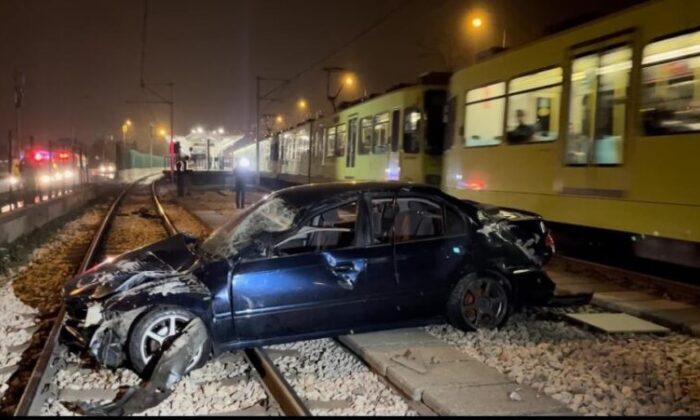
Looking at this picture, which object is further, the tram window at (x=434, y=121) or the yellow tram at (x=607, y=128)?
the tram window at (x=434, y=121)

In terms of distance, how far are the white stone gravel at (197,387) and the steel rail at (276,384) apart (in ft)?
0.25

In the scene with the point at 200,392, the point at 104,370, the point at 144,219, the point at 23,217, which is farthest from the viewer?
the point at 144,219

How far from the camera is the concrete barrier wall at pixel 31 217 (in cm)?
1320

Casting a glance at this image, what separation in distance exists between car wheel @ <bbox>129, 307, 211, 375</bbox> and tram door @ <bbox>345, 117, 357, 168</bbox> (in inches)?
640

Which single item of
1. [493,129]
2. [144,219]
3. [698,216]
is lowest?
[144,219]

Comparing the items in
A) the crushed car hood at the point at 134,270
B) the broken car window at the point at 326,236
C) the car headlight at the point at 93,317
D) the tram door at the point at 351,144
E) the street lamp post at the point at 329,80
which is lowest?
the car headlight at the point at 93,317

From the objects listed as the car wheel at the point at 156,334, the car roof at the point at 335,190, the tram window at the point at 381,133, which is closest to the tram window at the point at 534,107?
the car roof at the point at 335,190

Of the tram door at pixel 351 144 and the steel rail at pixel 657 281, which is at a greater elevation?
the tram door at pixel 351 144

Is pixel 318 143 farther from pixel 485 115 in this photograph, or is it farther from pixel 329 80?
pixel 485 115

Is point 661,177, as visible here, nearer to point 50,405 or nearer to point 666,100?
point 666,100

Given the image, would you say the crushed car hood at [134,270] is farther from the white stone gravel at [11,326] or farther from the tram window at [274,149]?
the tram window at [274,149]

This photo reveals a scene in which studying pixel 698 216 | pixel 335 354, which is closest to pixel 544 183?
pixel 698 216

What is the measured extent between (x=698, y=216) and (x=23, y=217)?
1311 cm

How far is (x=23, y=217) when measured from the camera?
49.1 feet
